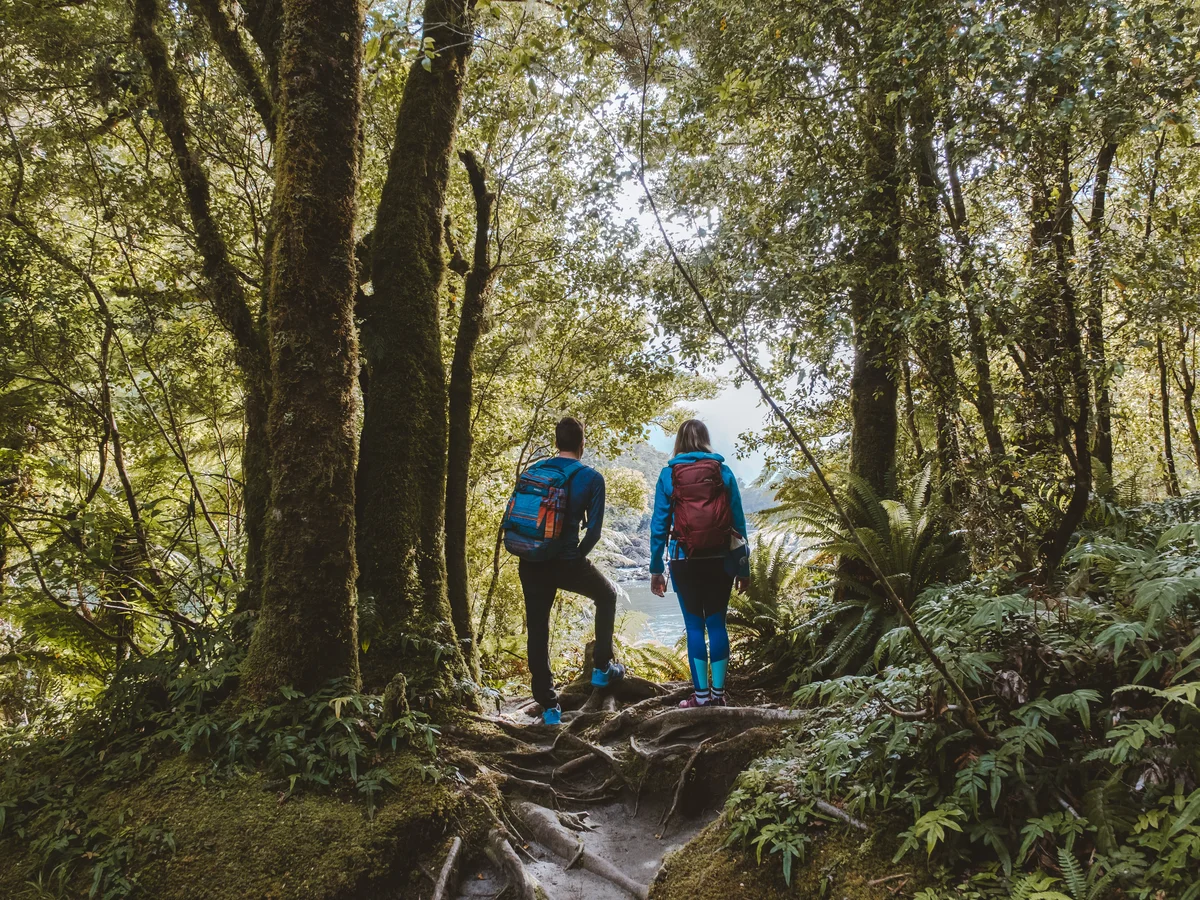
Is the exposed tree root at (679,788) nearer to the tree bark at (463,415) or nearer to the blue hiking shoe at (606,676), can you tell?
the blue hiking shoe at (606,676)

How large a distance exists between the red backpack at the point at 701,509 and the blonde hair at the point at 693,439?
234 millimetres

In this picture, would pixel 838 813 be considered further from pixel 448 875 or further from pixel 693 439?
pixel 693 439

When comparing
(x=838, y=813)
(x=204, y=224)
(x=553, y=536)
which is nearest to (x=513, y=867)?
(x=838, y=813)

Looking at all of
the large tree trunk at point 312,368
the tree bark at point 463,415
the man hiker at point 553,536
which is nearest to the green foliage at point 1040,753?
the man hiker at point 553,536

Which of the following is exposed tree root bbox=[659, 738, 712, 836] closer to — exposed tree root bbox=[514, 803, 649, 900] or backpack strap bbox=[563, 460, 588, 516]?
exposed tree root bbox=[514, 803, 649, 900]

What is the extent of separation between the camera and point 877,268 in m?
4.77

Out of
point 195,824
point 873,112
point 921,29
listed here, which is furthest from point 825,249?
point 195,824

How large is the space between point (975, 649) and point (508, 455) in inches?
405

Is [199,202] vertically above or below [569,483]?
above

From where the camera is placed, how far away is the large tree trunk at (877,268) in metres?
4.53

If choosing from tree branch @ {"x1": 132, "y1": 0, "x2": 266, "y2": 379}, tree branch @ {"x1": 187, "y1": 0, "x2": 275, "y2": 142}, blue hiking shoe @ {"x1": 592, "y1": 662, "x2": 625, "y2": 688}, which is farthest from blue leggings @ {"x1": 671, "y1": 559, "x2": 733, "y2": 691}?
tree branch @ {"x1": 187, "y1": 0, "x2": 275, "y2": 142}

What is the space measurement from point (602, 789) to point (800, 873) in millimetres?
2071

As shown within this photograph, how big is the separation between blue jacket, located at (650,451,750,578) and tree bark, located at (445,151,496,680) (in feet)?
7.44

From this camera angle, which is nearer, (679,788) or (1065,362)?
(1065,362)
